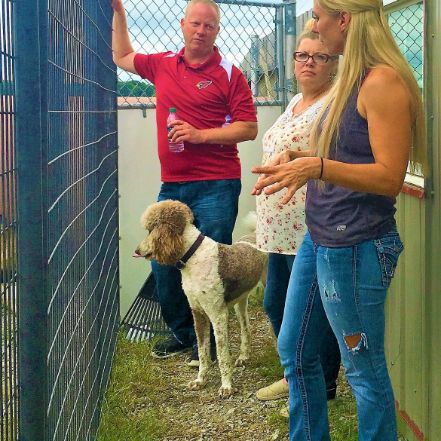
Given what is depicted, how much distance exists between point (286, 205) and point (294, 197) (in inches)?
2.6

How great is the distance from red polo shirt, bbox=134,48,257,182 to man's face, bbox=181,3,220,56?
11 centimetres

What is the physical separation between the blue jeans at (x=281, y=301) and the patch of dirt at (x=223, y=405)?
1.33 ft

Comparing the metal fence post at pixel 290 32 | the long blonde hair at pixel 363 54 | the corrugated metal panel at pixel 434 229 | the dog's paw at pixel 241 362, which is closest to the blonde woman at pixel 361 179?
the long blonde hair at pixel 363 54

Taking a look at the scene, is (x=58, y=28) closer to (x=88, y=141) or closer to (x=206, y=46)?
(x=88, y=141)

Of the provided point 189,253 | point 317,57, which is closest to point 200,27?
point 317,57

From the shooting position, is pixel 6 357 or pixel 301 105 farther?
pixel 301 105

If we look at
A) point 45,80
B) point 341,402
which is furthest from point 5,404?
point 341,402

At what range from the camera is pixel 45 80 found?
226cm

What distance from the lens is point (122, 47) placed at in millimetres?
5547

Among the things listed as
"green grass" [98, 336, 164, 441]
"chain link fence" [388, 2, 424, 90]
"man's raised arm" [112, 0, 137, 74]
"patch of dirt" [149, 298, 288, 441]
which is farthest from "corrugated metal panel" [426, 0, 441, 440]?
"man's raised arm" [112, 0, 137, 74]

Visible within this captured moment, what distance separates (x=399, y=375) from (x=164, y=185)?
2.17 m

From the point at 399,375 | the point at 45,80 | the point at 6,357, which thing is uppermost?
the point at 45,80

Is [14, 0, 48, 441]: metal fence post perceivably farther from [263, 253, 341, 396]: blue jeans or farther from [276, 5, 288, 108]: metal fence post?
[276, 5, 288, 108]: metal fence post

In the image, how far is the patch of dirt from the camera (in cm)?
450
